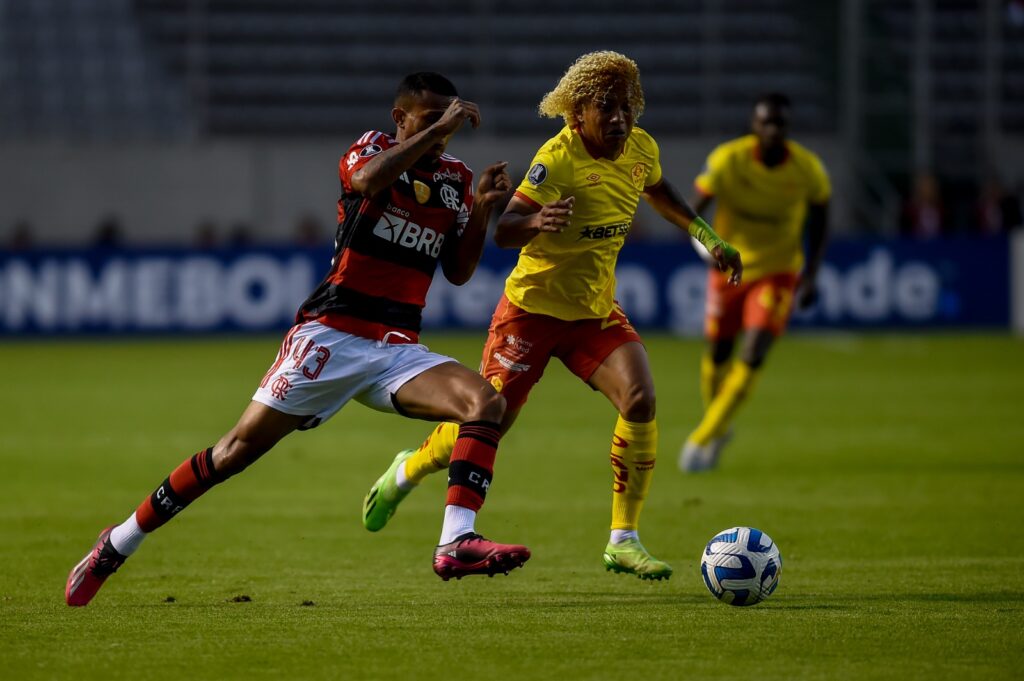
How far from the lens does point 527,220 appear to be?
691 centimetres

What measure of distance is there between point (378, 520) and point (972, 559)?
2.99m

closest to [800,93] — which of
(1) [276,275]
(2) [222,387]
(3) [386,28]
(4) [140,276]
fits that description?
(3) [386,28]

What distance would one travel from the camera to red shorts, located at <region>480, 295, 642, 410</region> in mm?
7672

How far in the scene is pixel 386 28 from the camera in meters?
28.5

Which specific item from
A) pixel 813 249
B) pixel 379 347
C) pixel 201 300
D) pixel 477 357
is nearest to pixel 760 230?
pixel 813 249

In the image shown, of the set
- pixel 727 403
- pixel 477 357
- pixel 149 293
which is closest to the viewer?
pixel 727 403

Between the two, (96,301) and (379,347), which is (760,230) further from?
(96,301)

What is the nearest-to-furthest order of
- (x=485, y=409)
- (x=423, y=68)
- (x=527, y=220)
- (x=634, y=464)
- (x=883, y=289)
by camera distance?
(x=485, y=409) → (x=527, y=220) → (x=634, y=464) → (x=883, y=289) → (x=423, y=68)

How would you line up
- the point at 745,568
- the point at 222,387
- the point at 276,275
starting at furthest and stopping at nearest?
1. the point at 276,275
2. the point at 222,387
3. the point at 745,568

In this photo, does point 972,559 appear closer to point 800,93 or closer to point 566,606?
point 566,606

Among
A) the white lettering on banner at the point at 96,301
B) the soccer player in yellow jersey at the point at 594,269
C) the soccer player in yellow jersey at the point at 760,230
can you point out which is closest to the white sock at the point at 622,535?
the soccer player in yellow jersey at the point at 594,269

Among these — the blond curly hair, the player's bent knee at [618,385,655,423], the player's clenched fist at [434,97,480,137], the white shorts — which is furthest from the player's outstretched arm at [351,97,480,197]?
the player's bent knee at [618,385,655,423]

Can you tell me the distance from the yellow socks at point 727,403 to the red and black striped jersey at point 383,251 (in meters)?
4.98

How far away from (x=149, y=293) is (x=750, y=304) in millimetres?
14801
